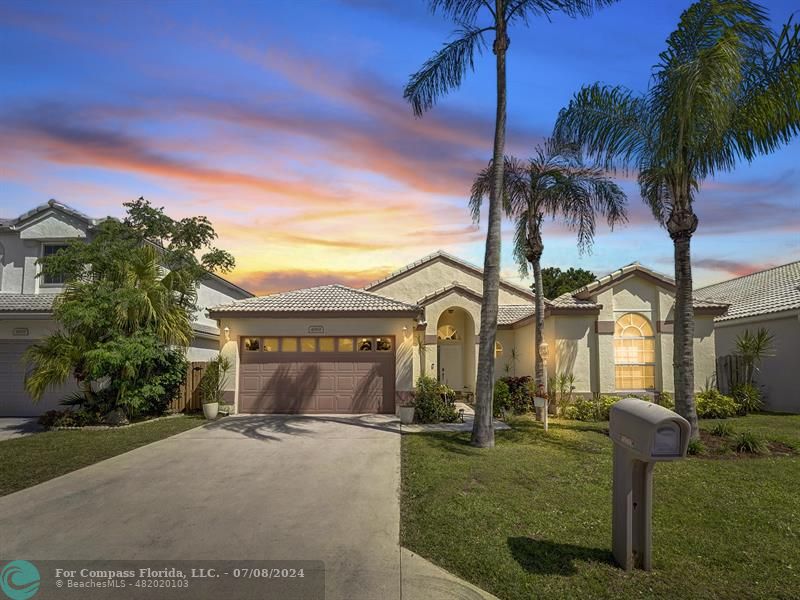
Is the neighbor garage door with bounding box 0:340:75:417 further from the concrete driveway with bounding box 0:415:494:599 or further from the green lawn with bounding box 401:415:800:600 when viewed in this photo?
the green lawn with bounding box 401:415:800:600

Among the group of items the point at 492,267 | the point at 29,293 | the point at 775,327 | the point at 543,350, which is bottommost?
the point at 543,350

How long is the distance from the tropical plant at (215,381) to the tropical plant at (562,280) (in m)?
35.5

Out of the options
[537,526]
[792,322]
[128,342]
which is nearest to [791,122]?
[792,322]

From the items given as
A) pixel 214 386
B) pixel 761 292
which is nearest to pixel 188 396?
pixel 214 386

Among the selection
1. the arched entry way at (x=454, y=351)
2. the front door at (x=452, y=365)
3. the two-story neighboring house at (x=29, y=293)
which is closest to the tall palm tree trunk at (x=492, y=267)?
the two-story neighboring house at (x=29, y=293)

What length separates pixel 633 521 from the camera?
4801 mm

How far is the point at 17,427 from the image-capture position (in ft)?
45.0

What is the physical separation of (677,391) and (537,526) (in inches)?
266

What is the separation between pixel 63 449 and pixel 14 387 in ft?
25.9

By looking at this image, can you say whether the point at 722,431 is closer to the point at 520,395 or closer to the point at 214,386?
the point at 520,395

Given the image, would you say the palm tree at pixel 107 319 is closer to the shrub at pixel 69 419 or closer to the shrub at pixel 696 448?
the shrub at pixel 69 419

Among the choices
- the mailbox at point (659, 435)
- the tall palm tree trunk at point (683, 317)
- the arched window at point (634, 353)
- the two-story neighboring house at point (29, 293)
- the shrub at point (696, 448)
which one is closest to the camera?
the mailbox at point (659, 435)

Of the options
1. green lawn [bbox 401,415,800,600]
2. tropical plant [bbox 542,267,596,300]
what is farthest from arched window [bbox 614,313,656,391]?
tropical plant [bbox 542,267,596,300]

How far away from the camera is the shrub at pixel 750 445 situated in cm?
980
